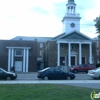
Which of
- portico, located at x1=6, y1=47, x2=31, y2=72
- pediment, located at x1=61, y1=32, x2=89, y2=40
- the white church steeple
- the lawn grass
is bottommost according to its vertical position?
the lawn grass

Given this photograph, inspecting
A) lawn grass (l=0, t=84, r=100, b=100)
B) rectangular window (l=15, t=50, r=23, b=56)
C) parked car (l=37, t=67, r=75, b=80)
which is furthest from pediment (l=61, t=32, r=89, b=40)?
lawn grass (l=0, t=84, r=100, b=100)

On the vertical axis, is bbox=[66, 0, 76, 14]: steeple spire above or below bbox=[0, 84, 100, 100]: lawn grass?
above

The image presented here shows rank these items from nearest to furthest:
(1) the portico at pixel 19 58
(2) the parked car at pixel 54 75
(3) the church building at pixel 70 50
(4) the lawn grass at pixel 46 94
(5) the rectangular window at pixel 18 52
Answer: (4) the lawn grass at pixel 46 94
(2) the parked car at pixel 54 75
(1) the portico at pixel 19 58
(5) the rectangular window at pixel 18 52
(3) the church building at pixel 70 50

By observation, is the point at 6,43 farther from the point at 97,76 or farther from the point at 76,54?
the point at 97,76

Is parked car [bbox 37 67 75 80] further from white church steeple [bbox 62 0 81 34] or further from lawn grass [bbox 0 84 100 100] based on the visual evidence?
white church steeple [bbox 62 0 81 34]

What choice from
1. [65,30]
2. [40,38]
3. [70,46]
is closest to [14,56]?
[70,46]

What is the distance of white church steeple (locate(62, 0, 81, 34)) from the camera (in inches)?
2457

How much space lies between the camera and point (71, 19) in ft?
206

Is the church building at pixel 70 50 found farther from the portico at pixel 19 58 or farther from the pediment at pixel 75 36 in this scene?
the portico at pixel 19 58

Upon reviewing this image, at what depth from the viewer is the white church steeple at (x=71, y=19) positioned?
62.4 meters

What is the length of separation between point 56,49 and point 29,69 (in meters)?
8.28

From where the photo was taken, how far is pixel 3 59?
4538 centimetres

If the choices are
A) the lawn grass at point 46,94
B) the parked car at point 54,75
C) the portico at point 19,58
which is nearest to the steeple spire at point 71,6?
the portico at point 19,58

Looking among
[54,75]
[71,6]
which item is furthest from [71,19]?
[54,75]
